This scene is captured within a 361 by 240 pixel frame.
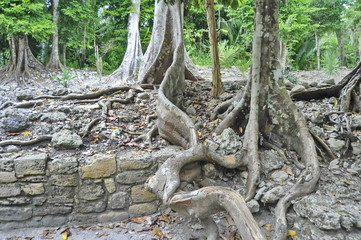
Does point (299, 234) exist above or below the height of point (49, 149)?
below

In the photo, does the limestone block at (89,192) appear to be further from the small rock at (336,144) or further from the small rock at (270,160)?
the small rock at (336,144)

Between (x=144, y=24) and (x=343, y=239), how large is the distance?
38.5 feet

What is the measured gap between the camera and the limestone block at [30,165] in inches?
125

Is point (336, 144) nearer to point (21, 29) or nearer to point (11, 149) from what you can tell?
point (11, 149)

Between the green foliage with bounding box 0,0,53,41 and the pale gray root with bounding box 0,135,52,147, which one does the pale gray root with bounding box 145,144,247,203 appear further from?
the green foliage with bounding box 0,0,53,41

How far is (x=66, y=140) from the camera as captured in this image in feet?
11.4

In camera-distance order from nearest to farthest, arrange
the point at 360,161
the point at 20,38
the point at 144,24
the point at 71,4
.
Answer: the point at 360,161
the point at 20,38
the point at 71,4
the point at 144,24

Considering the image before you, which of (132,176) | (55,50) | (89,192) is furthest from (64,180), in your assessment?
(55,50)

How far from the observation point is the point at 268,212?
9.22 ft

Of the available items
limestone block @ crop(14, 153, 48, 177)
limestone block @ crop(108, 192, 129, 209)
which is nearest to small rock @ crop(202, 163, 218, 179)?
limestone block @ crop(108, 192, 129, 209)

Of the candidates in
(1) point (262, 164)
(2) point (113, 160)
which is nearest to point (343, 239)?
(1) point (262, 164)

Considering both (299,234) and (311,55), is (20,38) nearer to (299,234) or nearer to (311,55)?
(299,234)

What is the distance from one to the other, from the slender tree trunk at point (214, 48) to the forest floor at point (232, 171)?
1.10 feet

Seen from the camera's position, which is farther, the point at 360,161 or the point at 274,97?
the point at 274,97
